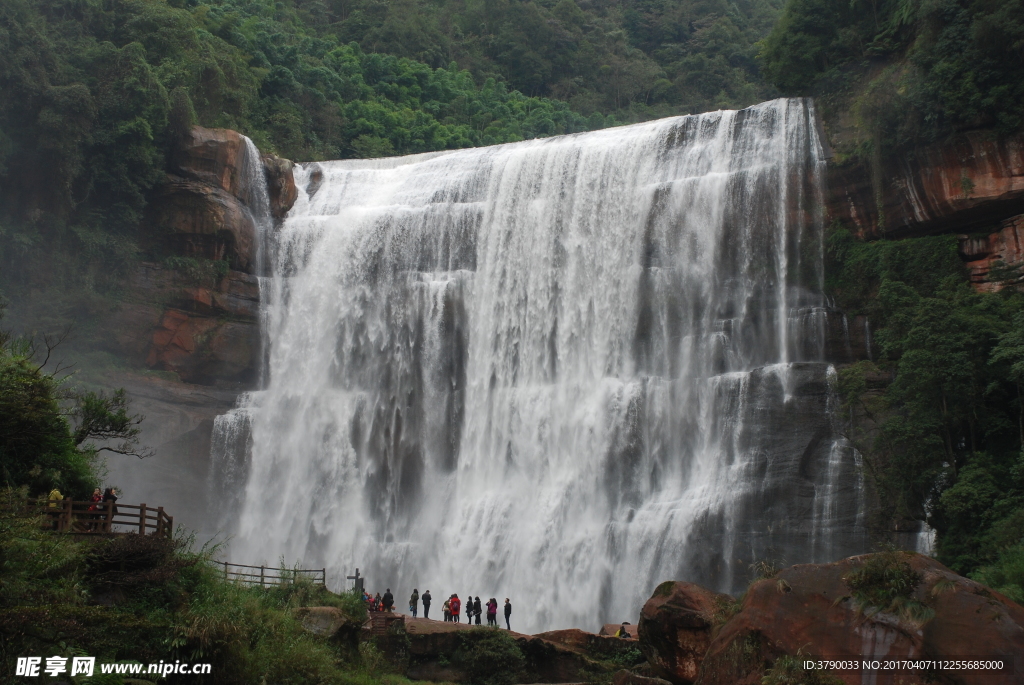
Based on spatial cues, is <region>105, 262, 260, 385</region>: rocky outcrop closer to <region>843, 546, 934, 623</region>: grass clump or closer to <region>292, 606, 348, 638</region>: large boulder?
<region>292, 606, 348, 638</region>: large boulder

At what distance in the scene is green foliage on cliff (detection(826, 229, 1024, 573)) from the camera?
25.7m

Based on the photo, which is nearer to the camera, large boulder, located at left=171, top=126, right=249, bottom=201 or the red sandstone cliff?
the red sandstone cliff

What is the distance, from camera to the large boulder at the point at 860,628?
13891 mm

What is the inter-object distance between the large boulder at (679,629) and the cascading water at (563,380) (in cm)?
1034

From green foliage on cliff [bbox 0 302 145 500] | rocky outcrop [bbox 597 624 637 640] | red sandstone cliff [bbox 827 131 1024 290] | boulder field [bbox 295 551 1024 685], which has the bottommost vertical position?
rocky outcrop [bbox 597 624 637 640]

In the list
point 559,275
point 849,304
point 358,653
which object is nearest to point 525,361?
point 559,275

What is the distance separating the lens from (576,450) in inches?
1374

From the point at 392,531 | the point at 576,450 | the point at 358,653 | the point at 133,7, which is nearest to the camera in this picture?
the point at 358,653

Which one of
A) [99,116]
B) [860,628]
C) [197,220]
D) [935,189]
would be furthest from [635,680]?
[99,116]

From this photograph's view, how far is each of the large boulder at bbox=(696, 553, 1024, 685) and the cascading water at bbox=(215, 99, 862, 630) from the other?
13613mm

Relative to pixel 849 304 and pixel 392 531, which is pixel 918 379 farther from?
pixel 392 531

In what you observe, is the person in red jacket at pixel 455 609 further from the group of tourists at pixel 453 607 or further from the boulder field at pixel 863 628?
the boulder field at pixel 863 628

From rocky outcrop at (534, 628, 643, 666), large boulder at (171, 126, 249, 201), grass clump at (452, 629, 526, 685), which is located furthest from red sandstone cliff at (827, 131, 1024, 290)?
large boulder at (171, 126, 249, 201)

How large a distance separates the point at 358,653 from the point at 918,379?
1707 centimetres
